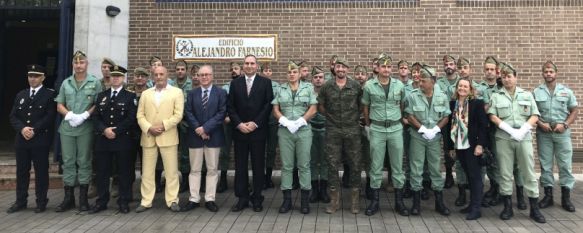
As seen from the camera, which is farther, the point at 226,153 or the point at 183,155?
the point at 226,153

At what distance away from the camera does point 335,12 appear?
347 inches

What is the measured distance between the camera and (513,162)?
5.68 metres

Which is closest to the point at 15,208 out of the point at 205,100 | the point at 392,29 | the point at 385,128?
the point at 205,100

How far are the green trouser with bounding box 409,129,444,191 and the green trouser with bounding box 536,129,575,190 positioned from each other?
1.63 meters

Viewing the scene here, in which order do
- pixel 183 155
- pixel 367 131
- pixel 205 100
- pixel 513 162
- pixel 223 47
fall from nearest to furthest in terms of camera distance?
1. pixel 513 162
2. pixel 205 100
3. pixel 367 131
4. pixel 183 155
5. pixel 223 47

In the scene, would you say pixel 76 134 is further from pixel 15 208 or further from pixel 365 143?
pixel 365 143

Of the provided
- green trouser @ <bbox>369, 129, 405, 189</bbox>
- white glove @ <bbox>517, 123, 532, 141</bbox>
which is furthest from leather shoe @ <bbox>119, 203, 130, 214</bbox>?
white glove @ <bbox>517, 123, 532, 141</bbox>

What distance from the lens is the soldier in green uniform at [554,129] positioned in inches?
238

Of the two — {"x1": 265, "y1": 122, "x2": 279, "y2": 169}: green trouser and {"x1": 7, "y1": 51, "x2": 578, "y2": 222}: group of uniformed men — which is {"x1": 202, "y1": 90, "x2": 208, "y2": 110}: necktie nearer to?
{"x1": 7, "y1": 51, "x2": 578, "y2": 222}: group of uniformed men

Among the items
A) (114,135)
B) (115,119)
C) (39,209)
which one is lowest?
(39,209)

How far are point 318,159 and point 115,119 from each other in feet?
9.64

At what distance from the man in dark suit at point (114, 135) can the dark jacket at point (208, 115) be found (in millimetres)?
755

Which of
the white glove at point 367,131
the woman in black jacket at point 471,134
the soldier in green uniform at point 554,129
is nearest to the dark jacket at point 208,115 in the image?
the white glove at point 367,131

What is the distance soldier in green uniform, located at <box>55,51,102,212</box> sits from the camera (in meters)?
5.98
